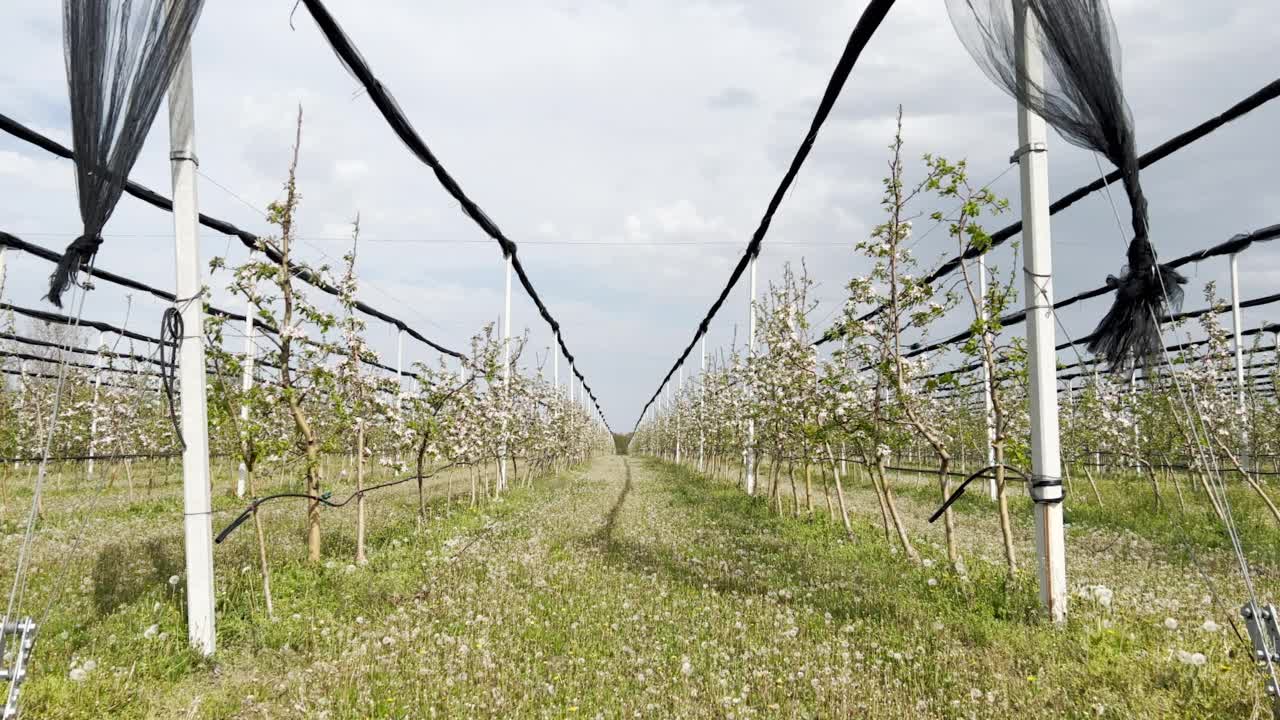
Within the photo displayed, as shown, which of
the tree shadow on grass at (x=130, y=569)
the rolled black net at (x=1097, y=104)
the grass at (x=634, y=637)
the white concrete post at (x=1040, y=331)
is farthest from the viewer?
the tree shadow on grass at (x=130, y=569)

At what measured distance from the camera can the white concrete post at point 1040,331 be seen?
5727mm

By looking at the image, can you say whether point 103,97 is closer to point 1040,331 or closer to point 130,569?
point 130,569

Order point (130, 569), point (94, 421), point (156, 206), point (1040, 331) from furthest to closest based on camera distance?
point (94, 421)
point (156, 206)
point (130, 569)
point (1040, 331)

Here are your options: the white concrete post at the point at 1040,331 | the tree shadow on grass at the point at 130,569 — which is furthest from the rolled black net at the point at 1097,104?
the tree shadow on grass at the point at 130,569

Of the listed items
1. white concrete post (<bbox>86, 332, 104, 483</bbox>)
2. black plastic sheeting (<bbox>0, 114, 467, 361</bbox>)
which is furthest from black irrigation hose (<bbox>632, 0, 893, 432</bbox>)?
white concrete post (<bbox>86, 332, 104, 483</bbox>)

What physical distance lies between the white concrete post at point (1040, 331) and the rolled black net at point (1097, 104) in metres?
0.14

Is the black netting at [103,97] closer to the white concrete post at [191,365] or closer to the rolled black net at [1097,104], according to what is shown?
the white concrete post at [191,365]

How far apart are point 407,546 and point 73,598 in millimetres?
4205

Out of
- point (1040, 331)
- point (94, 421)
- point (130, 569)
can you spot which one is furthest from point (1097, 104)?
point (94, 421)

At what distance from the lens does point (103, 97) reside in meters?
4.64

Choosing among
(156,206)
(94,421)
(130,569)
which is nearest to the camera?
(130,569)

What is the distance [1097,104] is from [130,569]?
1135cm

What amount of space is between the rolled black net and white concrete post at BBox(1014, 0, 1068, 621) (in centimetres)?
14

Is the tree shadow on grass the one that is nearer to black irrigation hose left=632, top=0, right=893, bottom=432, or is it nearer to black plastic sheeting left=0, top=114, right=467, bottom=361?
black plastic sheeting left=0, top=114, right=467, bottom=361
